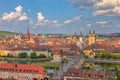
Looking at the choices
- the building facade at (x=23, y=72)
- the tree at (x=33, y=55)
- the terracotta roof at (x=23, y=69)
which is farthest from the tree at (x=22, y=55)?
the building facade at (x=23, y=72)

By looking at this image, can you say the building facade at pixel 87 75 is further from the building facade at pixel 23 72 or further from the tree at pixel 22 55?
the tree at pixel 22 55

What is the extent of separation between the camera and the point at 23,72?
119ft

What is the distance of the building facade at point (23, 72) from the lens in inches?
1403

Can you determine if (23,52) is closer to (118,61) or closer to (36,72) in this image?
(118,61)

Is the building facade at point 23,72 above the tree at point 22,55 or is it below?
below

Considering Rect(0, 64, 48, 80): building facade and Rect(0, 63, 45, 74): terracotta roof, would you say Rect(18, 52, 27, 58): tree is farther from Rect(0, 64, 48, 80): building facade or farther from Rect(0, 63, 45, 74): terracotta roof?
Rect(0, 64, 48, 80): building facade

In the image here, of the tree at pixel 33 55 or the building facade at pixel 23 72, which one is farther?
the tree at pixel 33 55

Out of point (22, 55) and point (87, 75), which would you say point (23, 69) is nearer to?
point (87, 75)

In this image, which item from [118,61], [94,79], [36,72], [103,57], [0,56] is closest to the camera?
[94,79]

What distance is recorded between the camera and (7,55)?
72938 mm

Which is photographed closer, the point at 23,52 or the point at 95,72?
the point at 95,72

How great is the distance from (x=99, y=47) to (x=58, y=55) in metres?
26.5

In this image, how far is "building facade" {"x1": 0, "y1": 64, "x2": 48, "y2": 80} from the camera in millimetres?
35625

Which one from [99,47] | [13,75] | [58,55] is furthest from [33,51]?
[13,75]
